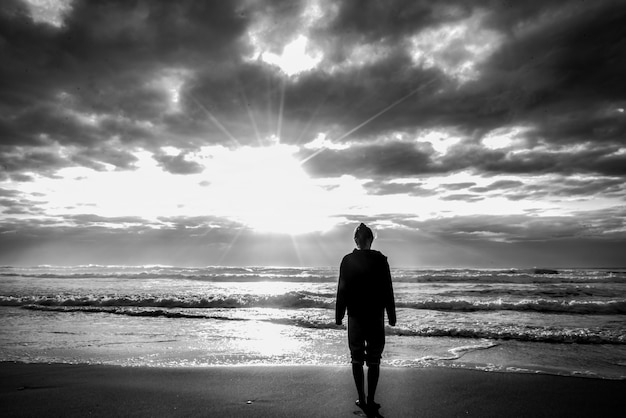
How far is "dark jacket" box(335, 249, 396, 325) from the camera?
463cm

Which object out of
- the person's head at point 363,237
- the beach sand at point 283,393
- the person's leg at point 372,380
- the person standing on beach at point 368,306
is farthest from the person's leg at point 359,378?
the person's head at point 363,237

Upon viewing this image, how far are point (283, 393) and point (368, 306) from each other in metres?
1.98

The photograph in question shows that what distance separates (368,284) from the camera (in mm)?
4633

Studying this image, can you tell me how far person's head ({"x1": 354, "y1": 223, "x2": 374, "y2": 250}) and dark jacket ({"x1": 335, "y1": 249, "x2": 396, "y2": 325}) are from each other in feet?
0.50

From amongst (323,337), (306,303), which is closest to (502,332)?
(323,337)

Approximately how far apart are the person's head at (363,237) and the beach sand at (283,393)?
6.75ft

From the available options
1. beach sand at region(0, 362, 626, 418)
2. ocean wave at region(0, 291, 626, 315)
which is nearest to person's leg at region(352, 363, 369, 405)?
beach sand at region(0, 362, 626, 418)

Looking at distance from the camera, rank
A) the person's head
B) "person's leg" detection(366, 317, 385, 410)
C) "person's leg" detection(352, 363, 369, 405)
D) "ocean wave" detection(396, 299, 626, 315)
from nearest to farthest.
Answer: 1. "person's leg" detection(366, 317, 385, 410)
2. "person's leg" detection(352, 363, 369, 405)
3. the person's head
4. "ocean wave" detection(396, 299, 626, 315)

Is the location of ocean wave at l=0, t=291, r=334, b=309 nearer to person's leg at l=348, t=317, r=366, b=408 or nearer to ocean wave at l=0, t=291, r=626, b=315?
ocean wave at l=0, t=291, r=626, b=315

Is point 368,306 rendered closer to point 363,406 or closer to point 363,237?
point 363,237

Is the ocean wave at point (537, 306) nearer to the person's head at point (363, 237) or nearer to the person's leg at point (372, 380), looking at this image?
the person's leg at point (372, 380)

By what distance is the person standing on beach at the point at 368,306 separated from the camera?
4.63 meters

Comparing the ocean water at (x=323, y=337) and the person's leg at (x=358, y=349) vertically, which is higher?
the person's leg at (x=358, y=349)

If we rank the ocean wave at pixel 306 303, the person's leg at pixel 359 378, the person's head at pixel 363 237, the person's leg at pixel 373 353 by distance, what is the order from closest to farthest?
the person's leg at pixel 373 353 → the person's leg at pixel 359 378 → the person's head at pixel 363 237 → the ocean wave at pixel 306 303
